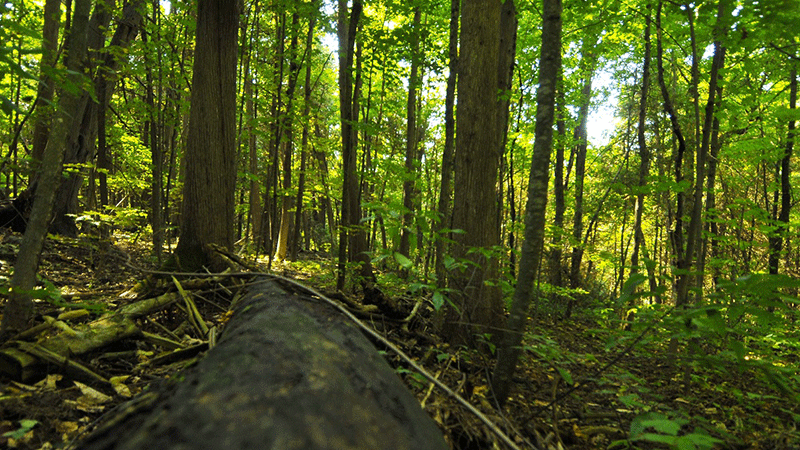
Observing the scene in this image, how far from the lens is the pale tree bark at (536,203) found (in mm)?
2619

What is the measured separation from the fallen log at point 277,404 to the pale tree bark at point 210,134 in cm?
354

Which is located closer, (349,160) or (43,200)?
(43,200)

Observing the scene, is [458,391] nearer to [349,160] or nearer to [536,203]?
[536,203]

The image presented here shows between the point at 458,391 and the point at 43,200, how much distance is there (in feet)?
10.9

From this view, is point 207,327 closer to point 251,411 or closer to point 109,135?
point 251,411

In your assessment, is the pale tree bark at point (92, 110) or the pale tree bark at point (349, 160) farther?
the pale tree bark at point (92, 110)

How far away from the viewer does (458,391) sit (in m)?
2.62

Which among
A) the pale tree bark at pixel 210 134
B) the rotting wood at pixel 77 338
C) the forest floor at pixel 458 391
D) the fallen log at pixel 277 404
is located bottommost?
the forest floor at pixel 458 391

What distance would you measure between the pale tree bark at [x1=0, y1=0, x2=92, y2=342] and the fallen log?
2091 millimetres

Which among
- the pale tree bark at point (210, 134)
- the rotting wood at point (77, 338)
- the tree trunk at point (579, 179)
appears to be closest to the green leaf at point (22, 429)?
the rotting wood at point (77, 338)

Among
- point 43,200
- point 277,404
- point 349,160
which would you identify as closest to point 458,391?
point 277,404

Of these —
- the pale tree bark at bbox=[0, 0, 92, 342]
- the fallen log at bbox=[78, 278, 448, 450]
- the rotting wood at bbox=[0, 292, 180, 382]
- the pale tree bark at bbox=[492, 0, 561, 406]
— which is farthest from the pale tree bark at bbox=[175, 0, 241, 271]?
the pale tree bark at bbox=[492, 0, 561, 406]

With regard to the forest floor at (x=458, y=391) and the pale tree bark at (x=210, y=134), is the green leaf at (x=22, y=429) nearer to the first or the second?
the forest floor at (x=458, y=391)

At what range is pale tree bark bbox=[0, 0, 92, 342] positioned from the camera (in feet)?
8.92
